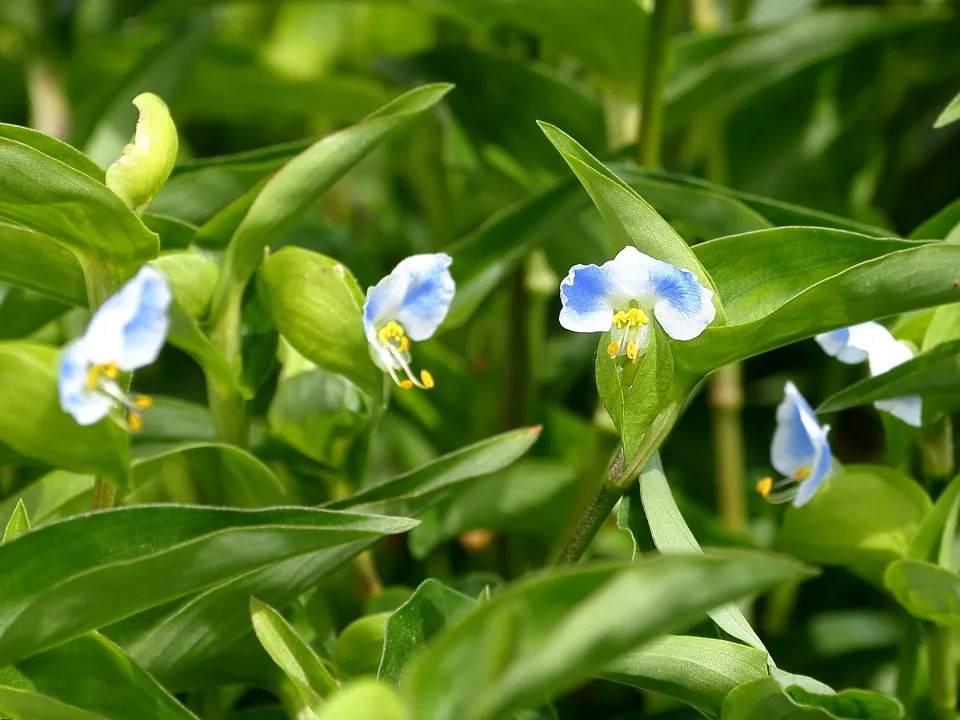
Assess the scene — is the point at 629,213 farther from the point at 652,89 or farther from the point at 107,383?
the point at 652,89

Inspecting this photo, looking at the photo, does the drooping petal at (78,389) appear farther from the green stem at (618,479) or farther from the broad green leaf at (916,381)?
the broad green leaf at (916,381)

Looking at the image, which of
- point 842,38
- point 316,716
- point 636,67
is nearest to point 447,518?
point 316,716

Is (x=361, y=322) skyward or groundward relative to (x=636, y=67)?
groundward

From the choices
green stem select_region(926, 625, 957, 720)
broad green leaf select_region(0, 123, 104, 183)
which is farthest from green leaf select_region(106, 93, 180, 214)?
green stem select_region(926, 625, 957, 720)

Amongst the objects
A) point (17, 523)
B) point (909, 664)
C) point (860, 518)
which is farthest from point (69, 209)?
point (909, 664)

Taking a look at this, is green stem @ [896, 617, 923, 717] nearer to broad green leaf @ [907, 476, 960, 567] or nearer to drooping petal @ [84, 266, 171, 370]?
broad green leaf @ [907, 476, 960, 567]

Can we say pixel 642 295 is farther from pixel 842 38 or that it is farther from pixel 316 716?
pixel 842 38

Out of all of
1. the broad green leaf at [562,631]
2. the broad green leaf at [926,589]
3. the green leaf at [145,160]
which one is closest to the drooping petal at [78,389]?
the green leaf at [145,160]
